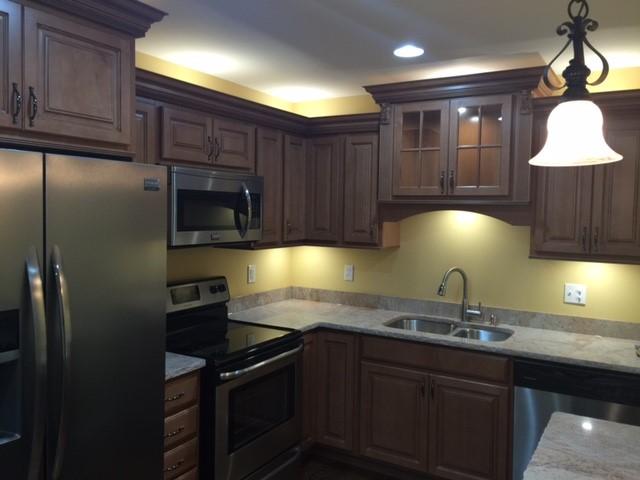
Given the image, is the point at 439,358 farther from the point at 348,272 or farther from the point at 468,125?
the point at 468,125

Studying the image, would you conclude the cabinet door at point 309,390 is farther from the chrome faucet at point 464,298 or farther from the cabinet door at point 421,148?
the cabinet door at point 421,148

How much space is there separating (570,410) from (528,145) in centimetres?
141

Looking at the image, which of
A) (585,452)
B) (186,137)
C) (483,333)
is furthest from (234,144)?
(585,452)

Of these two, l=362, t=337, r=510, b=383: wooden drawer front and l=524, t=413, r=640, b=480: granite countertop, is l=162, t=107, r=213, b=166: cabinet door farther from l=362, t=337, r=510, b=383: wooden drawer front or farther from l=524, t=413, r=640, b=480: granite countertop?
l=524, t=413, r=640, b=480: granite countertop

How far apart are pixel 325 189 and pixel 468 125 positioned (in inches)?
41.6

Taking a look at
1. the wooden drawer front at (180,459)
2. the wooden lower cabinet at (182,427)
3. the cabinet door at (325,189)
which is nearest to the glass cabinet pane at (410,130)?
the cabinet door at (325,189)

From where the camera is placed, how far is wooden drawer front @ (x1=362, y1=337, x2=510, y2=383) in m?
2.85

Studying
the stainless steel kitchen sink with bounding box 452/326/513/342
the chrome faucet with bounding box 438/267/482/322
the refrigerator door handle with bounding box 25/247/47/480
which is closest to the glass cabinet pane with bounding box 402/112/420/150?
the chrome faucet with bounding box 438/267/482/322

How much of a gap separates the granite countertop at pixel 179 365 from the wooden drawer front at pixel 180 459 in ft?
1.12

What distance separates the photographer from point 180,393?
93.7 inches

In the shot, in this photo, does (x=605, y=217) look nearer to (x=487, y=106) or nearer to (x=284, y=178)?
(x=487, y=106)

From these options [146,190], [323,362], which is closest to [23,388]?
[146,190]

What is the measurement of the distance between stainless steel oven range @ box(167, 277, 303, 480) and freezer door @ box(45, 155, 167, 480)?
41cm

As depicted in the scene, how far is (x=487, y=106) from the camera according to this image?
310 cm
